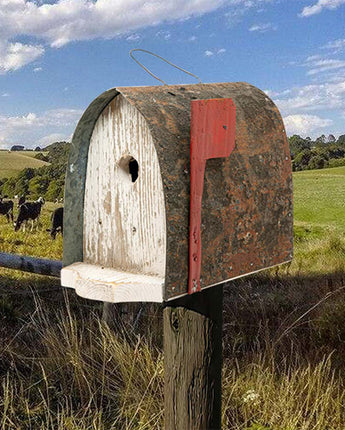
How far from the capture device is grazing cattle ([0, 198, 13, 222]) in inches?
334

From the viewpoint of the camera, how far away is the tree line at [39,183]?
362 inches

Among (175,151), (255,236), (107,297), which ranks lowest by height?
(107,297)

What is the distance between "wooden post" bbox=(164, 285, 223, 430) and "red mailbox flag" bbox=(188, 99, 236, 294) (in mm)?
333

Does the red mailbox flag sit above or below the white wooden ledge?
above

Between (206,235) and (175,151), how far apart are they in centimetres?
37

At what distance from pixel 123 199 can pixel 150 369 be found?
5.75 ft

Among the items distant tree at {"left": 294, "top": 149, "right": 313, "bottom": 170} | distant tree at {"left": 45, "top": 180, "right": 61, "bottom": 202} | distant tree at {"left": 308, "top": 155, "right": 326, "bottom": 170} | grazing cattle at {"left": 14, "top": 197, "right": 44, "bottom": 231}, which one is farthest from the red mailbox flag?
distant tree at {"left": 308, "top": 155, "right": 326, "bottom": 170}

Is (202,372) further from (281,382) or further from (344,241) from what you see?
(344,241)

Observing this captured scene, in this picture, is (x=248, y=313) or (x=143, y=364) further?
(x=248, y=313)

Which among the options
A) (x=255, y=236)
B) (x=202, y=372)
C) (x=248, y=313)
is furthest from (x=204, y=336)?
(x=248, y=313)

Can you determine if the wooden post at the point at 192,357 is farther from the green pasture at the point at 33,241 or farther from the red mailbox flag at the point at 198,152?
the green pasture at the point at 33,241

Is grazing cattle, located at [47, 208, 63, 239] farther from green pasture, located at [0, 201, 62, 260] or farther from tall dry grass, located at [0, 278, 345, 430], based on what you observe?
tall dry grass, located at [0, 278, 345, 430]

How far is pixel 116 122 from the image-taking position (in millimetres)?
2156

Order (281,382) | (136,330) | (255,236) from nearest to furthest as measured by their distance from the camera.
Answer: (255,236)
(281,382)
(136,330)
